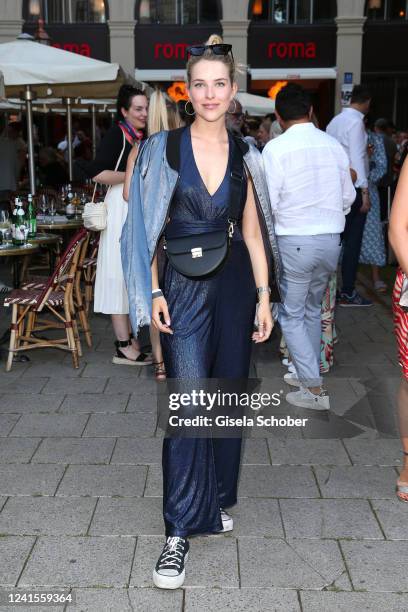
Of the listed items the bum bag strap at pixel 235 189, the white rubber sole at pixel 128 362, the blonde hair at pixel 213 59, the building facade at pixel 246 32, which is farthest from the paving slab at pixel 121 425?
the building facade at pixel 246 32

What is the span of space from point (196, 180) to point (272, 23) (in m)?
21.7

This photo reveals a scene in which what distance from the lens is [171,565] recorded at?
296cm

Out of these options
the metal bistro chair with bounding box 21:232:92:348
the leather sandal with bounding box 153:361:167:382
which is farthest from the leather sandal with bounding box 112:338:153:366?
the metal bistro chair with bounding box 21:232:92:348

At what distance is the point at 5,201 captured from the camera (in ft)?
33.1

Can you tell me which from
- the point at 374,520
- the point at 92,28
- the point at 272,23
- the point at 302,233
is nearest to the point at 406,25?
the point at 272,23

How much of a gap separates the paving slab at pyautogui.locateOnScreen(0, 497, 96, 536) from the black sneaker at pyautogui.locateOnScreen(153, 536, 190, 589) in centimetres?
51

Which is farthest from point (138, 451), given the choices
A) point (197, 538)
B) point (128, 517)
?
point (197, 538)

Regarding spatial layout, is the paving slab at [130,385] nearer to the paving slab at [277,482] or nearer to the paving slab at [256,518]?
the paving slab at [277,482]

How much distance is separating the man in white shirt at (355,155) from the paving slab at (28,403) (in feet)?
13.1

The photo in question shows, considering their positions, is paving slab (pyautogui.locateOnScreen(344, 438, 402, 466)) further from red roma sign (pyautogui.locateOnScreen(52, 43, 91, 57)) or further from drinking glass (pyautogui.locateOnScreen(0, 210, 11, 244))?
red roma sign (pyautogui.locateOnScreen(52, 43, 91, 57))

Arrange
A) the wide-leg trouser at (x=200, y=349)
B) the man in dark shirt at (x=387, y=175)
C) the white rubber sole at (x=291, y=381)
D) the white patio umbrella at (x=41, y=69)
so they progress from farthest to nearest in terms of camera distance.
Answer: the man in dark shirt at (x=387, y=175), the white patio umbrella at (x=41, y=69), the white rubber sole at (x=291, y=381), the wide-leg trouser at (x=200, y=349)

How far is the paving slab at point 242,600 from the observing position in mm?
2814

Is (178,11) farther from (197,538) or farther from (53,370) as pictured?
(197,538)

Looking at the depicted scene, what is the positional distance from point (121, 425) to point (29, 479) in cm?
88
